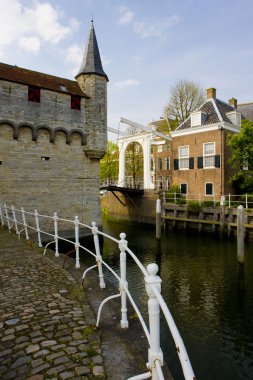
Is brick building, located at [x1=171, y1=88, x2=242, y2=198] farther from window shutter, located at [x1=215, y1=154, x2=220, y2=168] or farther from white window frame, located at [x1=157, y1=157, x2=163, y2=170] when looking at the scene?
white window frame, located at [x1=157, y1=157, x2=163, y2=170]

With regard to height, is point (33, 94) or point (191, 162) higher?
point (33, 94)

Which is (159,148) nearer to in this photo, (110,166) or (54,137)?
(110,166)

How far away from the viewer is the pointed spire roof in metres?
18.2

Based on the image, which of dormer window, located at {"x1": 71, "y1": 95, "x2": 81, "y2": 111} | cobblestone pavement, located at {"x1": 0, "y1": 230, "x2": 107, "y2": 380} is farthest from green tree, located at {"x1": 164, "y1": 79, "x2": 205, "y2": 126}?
cobblestone pavement, located at {"x1": 0, "y1": 230, "x2": 107, "y2": 380}

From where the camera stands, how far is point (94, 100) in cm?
1823

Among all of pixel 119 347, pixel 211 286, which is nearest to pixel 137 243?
pixel 211 286

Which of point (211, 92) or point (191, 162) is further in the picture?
point (211, 92)

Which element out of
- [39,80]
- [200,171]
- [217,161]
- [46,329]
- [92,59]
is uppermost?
[92,59]

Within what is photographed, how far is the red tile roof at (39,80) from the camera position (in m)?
15.8

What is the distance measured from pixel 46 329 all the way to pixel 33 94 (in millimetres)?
15194

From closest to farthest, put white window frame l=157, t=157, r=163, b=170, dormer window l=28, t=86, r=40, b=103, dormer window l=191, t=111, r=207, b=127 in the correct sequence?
1. dormer window l=28, t=86, r=40, b=103
2. dormer window l=191, t=111, r=207, b=127
3. white window frame l=157, t=157, r=163, b=170

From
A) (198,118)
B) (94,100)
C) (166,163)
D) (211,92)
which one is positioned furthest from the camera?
(166,163)

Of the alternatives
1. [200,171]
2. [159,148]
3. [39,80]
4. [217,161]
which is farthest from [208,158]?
[39,80]

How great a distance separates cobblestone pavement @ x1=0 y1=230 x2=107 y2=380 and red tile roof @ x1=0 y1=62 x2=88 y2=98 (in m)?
13.0
